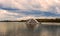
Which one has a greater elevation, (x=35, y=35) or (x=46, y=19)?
(x=35, y=35)

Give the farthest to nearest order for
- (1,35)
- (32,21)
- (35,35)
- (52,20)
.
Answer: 1. (52,20)
2. (32,21)
3. (35,35)
4. (1,35)

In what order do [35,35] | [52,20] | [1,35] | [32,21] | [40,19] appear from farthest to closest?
[52,20]
[40,19]
[32,21]
[35,35]
[1,35]

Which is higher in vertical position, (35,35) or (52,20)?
(35,35)

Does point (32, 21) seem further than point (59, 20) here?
No

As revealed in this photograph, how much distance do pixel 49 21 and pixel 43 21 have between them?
210 centimetres

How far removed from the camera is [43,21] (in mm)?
73750

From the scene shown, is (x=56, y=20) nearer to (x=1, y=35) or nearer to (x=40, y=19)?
(x=40, y=19)

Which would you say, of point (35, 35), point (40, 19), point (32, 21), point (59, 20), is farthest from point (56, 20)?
point (35, 35)

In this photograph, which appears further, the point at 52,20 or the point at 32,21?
the point at 52,20

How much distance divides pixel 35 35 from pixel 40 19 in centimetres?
4844

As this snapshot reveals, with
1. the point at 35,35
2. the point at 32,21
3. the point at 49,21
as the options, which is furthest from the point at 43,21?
the point at 35,35

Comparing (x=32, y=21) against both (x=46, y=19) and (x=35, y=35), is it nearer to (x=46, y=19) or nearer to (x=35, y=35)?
(x=46, y=19)

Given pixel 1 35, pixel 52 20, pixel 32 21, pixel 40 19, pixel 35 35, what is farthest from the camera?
pixel 52 20

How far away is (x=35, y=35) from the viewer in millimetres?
21969
